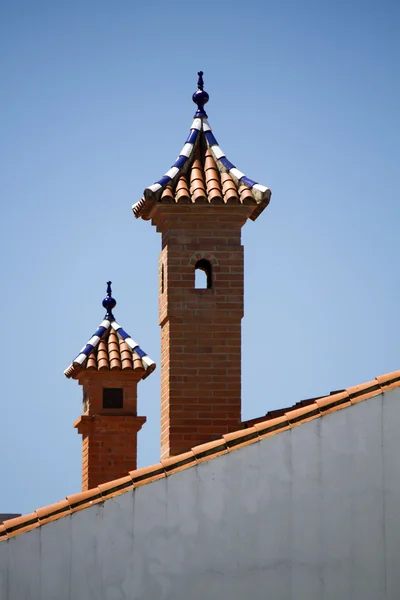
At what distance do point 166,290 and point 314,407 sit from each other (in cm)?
343

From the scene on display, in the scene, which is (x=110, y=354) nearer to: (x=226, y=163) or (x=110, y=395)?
(x=110, y=395)

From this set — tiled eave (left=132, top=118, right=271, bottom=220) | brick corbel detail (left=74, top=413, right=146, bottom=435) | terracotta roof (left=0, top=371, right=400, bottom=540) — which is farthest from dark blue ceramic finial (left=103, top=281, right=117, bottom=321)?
terracotta roof (left=0, top=371, right=400, bottom=540)

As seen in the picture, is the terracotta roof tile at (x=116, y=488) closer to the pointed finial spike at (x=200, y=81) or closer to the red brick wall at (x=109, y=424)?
the pointed finial spike at (x=200, y=81)

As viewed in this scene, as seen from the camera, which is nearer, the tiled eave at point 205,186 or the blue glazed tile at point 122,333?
the tiled eave at point 205,186

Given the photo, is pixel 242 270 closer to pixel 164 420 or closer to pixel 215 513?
pixel 164 420

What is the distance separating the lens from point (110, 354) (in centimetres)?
2288

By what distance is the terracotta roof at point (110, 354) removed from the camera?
2256cm

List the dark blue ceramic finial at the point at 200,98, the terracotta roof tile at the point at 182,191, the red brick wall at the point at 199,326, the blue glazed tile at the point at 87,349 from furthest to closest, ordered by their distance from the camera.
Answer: the blue glazed tile at the point at 87,349 < the dark blue ceramic finial at the point at 200,98 < the terracotta roof tile at the point at 182,191 < the red brick wall at the point at 199,326

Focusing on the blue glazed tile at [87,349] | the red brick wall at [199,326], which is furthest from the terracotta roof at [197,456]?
the blue glazed tile at [87,349]

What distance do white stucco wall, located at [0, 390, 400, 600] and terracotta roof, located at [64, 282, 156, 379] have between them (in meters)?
8.48

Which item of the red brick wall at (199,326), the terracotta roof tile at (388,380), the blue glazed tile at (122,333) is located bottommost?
the terracotta roof tile at (388,380)

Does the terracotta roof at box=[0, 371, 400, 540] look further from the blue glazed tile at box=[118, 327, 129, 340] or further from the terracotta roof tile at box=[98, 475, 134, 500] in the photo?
the blue glazed tile at box=[118, 327, 129, 340]

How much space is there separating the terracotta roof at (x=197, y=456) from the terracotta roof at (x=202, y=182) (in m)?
3.49

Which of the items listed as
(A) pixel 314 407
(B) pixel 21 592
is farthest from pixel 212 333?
(B) pixel 21 592
